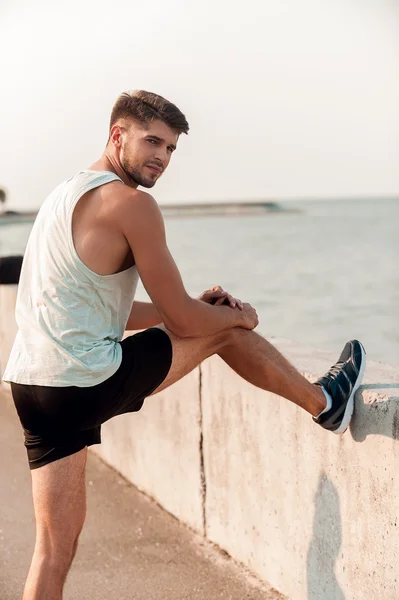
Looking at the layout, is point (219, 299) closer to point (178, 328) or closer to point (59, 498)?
point (178, 328)

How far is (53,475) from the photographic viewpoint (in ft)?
9.41

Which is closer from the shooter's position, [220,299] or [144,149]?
[144,149]

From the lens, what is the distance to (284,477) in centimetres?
352

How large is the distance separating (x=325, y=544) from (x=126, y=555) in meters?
1.17

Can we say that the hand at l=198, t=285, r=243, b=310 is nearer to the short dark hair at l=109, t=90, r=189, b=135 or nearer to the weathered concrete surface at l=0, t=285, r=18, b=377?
the short dark hair at l=109, t=90, r=189, b=135

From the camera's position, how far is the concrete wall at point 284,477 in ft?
9.84

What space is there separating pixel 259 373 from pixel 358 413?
15.4 inches

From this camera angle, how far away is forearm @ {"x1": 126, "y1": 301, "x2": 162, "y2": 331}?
3.68 metres

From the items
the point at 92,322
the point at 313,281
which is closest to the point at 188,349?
the point at 92,322

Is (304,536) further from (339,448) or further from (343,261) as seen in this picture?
(343,261)

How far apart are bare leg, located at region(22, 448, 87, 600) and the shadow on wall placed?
0.94 m

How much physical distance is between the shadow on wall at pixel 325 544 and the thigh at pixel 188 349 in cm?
64

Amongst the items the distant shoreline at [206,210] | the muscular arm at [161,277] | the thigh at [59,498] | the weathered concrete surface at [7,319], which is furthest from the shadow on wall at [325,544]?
the distant shoreline at [206,210]

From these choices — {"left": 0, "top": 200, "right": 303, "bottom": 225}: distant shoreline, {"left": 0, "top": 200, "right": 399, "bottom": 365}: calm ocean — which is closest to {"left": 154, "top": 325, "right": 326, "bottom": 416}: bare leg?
{"left": 0, "top": 200, "right": 399, "bottom": 365}: calm ocean
